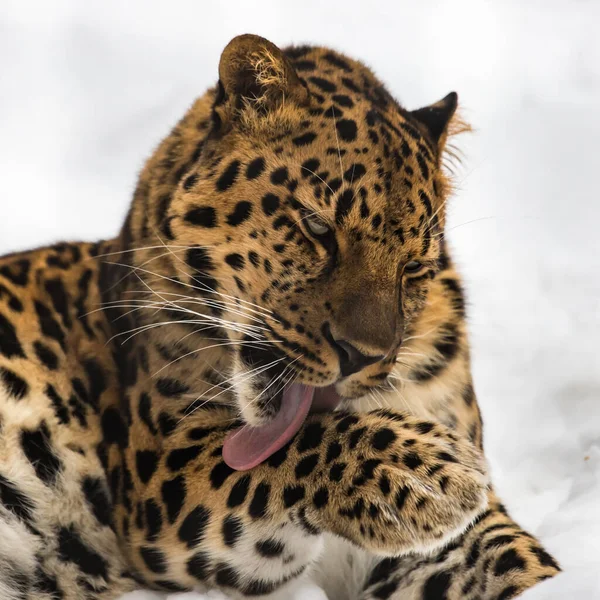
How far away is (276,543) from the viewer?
4.77 metres

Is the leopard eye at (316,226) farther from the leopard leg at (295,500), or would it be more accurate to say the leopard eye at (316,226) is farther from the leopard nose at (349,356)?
the leopard leg at (295,500)

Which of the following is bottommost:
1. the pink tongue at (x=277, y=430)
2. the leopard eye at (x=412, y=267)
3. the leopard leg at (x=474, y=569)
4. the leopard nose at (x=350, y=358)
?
the leopard leg at (x=474, y=569)

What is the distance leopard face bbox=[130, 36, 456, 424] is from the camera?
187 inches

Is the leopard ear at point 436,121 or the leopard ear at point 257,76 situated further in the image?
the leopard ear at point 436,121

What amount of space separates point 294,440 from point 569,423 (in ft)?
9.55

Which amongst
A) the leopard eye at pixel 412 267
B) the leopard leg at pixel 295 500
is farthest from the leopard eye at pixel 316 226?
the leopard leg at pixel 295 500

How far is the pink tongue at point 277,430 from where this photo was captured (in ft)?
15.8

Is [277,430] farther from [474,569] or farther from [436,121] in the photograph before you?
[436,121]

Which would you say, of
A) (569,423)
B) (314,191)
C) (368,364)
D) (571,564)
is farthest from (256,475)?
(569,423)

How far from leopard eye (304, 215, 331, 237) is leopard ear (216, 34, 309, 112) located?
0.60m

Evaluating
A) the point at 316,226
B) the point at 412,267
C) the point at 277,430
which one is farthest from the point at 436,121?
the point at 277,430

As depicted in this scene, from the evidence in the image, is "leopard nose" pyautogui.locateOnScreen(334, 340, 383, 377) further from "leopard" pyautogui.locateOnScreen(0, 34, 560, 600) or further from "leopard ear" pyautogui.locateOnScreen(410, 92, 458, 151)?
"leopard ear" pyautogui.locateOnScreen(410, 92, 458, 151)

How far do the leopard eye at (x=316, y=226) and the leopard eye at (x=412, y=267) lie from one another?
40 cm

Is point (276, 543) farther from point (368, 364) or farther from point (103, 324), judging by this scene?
point (103, 324)
